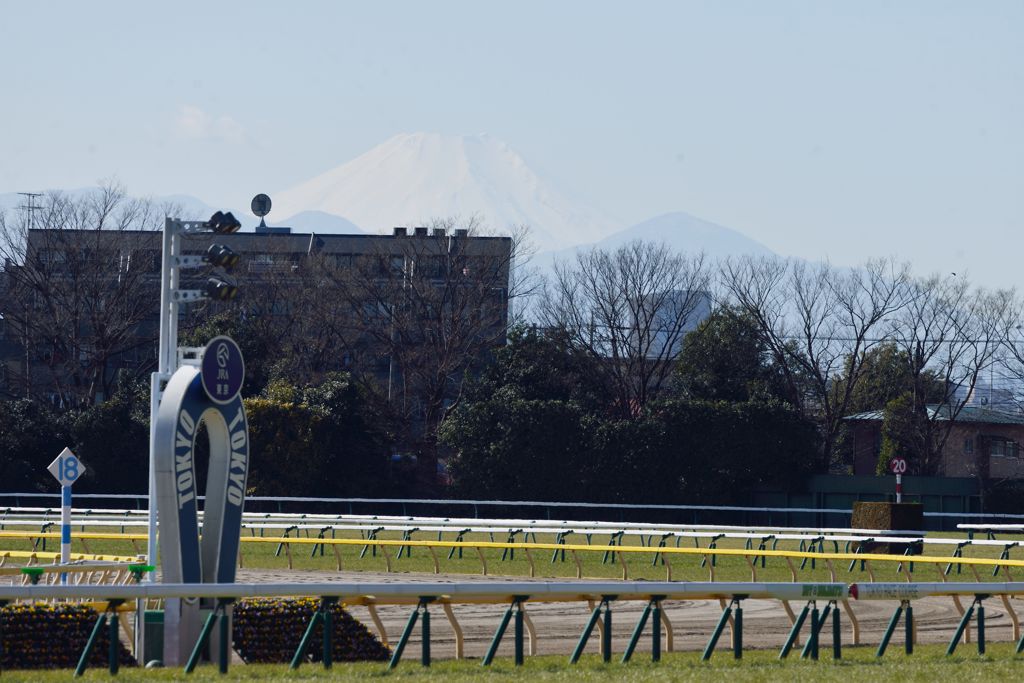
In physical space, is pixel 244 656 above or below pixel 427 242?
below

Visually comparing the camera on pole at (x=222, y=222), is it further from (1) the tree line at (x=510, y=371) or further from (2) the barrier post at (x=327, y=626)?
(1) the tree line at (x=510, y=371)

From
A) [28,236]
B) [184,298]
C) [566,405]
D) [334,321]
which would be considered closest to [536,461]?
[566,405]

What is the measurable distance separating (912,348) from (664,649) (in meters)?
42.2

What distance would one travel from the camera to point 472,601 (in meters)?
12.8

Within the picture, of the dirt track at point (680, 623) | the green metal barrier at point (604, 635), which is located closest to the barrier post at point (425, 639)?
the green metal barrier at point (604, 635)

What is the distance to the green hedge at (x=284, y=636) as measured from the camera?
12.7 m

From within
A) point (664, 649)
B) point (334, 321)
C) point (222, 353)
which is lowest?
point (664, 649)

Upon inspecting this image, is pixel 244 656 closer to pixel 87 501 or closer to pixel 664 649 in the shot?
pixel 664 649

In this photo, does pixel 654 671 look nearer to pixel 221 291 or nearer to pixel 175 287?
pixel 221 291

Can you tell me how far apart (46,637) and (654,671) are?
15.3ft

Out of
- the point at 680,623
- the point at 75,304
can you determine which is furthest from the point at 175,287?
the point at 75,304

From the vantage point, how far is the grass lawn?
10.8 meters

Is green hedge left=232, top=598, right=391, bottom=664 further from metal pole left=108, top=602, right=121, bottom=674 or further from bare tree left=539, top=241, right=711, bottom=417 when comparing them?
bare tree left=539, top=241, right=711, bottom=417

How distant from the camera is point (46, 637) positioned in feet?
40.1
